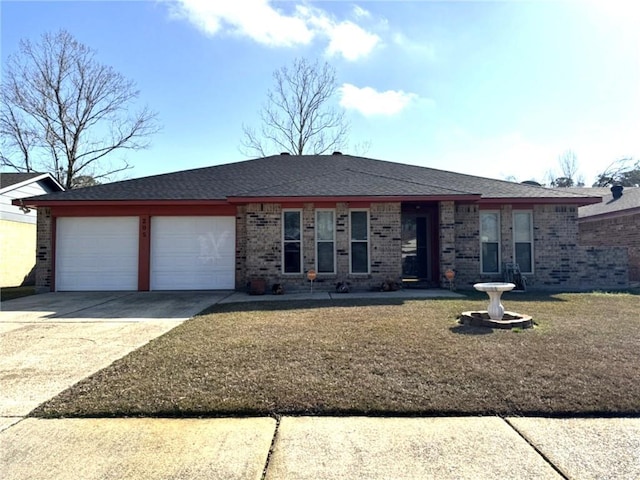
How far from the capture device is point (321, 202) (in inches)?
432

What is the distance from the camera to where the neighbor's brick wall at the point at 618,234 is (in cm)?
1438

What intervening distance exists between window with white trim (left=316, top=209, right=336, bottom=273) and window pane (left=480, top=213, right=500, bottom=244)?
4651 mm

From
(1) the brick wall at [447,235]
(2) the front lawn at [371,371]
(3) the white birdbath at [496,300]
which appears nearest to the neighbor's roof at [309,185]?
(1) the brick wall at [447,235]

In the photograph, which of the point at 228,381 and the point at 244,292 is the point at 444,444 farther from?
the point at 244,292

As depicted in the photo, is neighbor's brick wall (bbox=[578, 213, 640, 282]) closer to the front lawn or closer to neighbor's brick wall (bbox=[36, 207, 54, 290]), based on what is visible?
the front lawn

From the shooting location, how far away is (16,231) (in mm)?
15703

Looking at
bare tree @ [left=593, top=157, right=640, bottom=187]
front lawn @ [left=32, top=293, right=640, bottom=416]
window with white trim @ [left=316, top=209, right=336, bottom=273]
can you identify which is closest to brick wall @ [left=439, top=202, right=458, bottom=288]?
window with white trim @ [left=316, top=209, right=336, bottom=273]

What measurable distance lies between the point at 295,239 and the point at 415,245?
14.8 feet

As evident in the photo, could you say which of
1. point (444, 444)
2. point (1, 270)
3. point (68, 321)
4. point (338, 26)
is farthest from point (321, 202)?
point (1, 270)

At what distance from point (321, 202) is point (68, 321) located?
21.9ft

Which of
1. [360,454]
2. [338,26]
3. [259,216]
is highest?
[338,26]

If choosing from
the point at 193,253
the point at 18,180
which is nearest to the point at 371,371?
the point at 193,253

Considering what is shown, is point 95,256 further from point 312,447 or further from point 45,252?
point 312,447

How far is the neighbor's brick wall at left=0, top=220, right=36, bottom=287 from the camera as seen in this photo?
48.8ft
